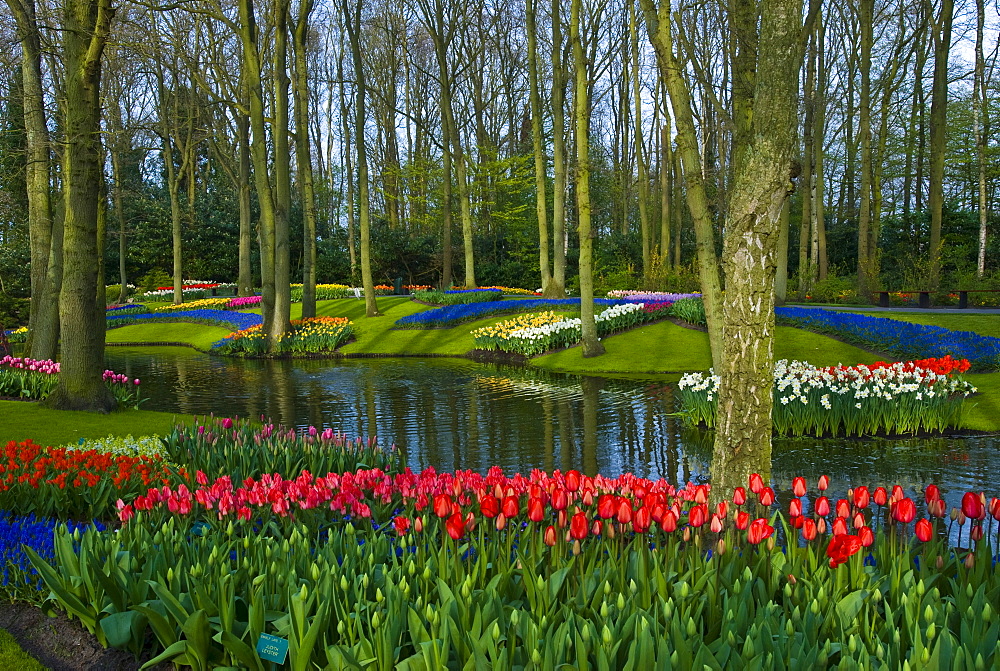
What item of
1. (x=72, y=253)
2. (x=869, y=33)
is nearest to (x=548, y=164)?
Result: (x=869, y=33)

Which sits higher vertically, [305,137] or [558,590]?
[305,137]

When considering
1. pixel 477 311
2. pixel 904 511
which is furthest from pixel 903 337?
pixel 904 511

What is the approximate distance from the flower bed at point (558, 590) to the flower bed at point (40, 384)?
7.90m

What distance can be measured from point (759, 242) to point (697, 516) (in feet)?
6.74

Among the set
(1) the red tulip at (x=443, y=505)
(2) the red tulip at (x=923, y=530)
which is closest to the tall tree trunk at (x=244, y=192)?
(1) the red tulip at (x=443, y=505)

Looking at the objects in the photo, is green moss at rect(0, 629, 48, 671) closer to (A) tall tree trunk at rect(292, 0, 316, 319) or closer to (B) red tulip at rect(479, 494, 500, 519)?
(B) red tulip at rect(479, 494, 500, 519)

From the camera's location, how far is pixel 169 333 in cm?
2839

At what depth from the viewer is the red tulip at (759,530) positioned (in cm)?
353

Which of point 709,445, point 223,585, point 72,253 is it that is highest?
point 72,253

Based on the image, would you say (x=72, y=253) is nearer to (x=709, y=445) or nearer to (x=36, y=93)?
(x=36, y=93)

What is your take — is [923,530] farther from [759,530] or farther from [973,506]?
[759,530]

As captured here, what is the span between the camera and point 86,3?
33.7 feet

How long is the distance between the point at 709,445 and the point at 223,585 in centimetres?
723

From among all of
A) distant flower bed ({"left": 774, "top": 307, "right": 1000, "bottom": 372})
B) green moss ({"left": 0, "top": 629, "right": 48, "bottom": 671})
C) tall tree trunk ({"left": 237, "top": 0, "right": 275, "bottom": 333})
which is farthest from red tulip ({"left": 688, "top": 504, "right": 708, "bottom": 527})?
tall tree trunk ({"left": 237, "top": 0, "right": 275, "bottom": 333})
